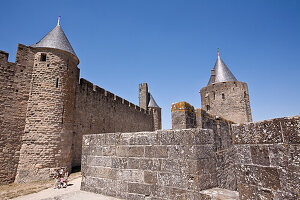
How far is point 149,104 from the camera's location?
87.1 ft

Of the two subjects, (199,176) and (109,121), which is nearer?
(199,176)

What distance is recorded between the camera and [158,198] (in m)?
3.10

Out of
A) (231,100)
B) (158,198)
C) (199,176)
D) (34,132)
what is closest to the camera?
(199,176)

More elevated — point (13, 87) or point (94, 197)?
point (13, 87)

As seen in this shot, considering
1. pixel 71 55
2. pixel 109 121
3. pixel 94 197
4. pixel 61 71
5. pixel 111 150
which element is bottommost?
pixel 94 197

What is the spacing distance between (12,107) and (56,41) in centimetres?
441

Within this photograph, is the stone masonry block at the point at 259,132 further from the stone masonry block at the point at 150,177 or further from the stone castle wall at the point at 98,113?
the stone castle wall at the point at 98,113

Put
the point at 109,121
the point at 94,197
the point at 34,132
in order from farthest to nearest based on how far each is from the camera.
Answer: the point at 109,121 < the point at 34,132 < the point at 94,197

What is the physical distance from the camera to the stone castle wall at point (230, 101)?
22000mm

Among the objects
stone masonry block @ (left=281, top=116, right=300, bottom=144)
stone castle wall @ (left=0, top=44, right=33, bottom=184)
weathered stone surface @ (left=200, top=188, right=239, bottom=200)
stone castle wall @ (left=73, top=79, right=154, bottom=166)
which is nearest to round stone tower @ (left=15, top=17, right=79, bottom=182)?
stone castle wall @ (left=0, top=44, right=33, bottom=184)

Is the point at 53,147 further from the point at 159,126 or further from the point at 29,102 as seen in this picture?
the point at 159,126

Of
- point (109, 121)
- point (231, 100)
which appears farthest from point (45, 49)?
point (231, 100)

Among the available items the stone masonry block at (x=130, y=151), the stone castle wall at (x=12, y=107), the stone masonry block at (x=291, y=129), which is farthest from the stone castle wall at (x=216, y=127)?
the stone castle wall at (x=12, y=107)

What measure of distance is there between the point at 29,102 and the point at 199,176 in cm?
966
